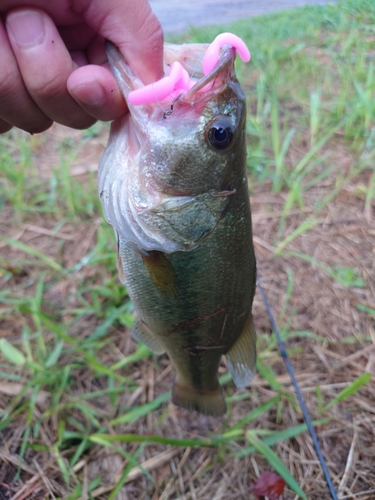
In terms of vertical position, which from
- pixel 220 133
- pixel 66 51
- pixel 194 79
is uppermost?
pixel 66 51

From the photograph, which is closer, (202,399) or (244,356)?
(244,356)

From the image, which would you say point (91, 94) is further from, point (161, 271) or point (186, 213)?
point (161, 271)

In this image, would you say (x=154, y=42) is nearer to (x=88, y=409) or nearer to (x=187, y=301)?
(x=187, y=301)

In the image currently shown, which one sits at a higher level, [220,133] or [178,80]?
[178,80]

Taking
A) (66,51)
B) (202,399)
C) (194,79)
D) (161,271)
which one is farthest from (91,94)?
(202,399)

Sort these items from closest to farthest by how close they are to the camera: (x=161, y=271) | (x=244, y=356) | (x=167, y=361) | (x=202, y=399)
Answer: (x=161, y=271) → (x=244, y=356) → (x=202, y=399) → (x=167, y=361)

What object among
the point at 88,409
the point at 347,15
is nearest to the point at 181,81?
the point at 88,409

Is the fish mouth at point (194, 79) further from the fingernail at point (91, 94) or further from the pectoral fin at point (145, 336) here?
the pectoral fin at point (145, 336)

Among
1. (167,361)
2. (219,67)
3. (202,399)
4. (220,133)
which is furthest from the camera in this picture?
(167,361)
